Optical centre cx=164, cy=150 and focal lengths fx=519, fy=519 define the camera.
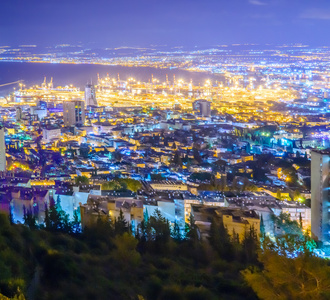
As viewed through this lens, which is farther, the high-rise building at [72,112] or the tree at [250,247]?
the high-rise building at [72,112]

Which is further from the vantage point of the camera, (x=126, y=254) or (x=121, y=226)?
(x=121, y=226)

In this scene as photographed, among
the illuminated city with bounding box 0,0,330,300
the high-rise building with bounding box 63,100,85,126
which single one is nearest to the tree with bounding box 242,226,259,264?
→ the illuminated city with bounding box 0,0,330,300

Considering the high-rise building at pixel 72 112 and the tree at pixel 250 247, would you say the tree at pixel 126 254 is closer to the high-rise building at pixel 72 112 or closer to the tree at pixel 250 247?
the tree at pixel 250 247

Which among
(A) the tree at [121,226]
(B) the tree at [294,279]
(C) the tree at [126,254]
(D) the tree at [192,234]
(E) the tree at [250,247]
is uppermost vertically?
(B) the tree at [294,279]

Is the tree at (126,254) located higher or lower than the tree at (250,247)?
higher

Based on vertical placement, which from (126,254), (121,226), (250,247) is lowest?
(250,247)

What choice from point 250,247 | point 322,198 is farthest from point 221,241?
point 322,198

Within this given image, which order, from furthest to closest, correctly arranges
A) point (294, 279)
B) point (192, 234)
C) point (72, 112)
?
point (72, 112) → point (192, 234) → point (294, 279)

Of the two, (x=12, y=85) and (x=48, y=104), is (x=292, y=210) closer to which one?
(x=48, y=104)

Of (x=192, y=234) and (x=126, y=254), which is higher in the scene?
(x=126, y=254)

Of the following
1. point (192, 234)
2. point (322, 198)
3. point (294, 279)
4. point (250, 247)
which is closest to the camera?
point (294, 279)

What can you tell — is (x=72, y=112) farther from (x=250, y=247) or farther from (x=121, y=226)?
(x=250, y=247)

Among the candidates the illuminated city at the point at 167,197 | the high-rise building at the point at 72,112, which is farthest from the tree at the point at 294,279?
the high-rise building at the point at 72,112
